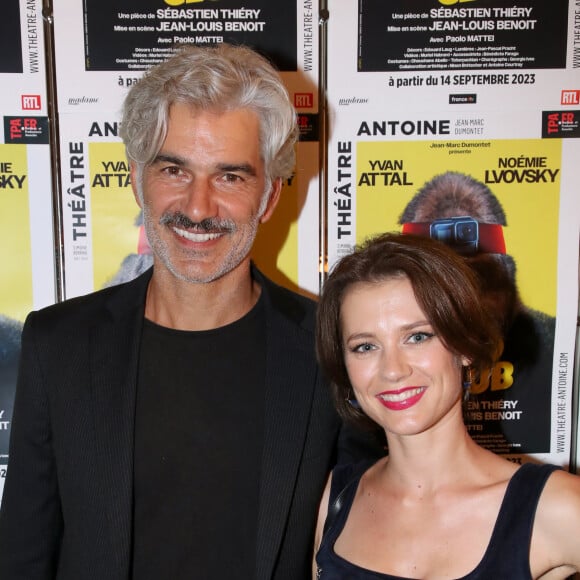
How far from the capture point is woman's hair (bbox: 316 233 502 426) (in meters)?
1.24

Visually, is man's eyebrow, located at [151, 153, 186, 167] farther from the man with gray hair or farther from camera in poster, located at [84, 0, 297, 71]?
camera in poster, located at [84, 0, 297, 71]

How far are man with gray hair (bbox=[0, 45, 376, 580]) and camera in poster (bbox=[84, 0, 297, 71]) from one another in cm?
68

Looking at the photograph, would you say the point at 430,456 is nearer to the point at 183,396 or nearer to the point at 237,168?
the point at 183,396

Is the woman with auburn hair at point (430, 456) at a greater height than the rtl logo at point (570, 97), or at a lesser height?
lesser

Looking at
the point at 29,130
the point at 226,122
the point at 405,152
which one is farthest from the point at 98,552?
the point at 405,152

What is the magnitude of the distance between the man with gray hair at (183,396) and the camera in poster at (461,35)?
0.81 meters

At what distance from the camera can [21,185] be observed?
2.21 m

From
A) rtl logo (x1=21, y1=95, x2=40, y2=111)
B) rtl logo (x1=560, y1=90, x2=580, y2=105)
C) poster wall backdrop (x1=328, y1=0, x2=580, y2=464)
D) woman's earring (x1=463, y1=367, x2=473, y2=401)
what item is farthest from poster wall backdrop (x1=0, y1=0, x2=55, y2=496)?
rtl logo (x1=560, y1=90, x2=580, y2=105)

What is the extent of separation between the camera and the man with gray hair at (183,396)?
4.64 feet

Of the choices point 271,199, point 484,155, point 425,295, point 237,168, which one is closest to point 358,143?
point 484,155

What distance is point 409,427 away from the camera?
4.10 ft

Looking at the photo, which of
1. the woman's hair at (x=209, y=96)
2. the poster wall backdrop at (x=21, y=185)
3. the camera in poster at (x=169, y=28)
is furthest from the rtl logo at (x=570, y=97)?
the poster wall backdrop at (x=21, y=185)

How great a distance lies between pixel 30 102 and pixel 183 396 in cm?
131

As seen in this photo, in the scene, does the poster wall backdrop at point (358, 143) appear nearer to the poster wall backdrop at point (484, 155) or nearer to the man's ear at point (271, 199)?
the poster wall backdrop at point (484, 155)
